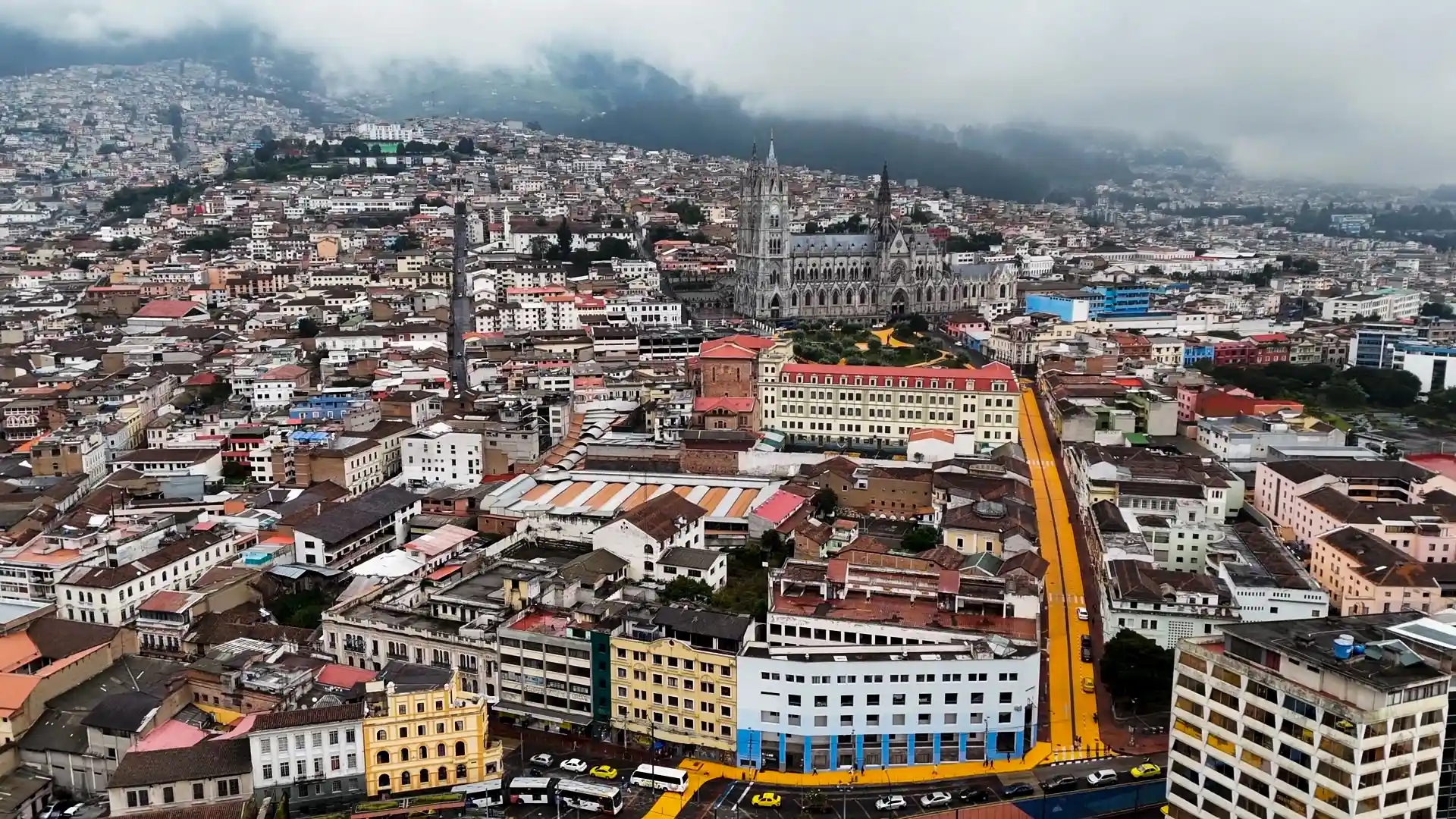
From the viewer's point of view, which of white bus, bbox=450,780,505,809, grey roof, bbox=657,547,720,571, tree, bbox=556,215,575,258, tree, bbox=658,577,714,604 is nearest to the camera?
white bus, bbox=450,780,505,809

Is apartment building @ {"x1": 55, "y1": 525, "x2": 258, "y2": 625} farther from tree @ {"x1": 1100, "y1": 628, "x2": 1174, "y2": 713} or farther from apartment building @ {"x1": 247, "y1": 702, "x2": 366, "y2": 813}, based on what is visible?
tree @ {"x1": 1100, "y1": 628, "x2": 1174, "y2": 713}

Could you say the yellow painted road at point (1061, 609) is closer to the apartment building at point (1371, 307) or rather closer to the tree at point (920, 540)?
the tree at point (920, 540)

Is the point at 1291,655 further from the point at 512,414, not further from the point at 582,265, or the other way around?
the point at 582,265

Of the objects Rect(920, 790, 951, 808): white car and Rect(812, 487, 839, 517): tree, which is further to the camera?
Rect(812, 487, 839, 517): tree

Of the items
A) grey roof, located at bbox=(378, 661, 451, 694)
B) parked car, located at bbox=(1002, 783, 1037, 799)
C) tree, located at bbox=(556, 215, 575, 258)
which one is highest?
tree, located at bbox=(556, 215, 575, 258)

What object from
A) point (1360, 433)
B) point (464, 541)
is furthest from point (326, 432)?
point (1360, 433)

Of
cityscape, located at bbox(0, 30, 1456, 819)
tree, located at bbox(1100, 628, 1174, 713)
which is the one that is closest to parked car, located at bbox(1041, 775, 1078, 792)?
cityscape, located at bbox(0, 30, 1456, 819)

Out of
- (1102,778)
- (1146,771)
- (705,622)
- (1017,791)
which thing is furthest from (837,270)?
(1017,791)

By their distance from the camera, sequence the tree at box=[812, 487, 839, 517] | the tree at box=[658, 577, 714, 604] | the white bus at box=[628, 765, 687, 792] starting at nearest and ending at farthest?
1. the white bus at box=[628, 765, 687, 792]
2. the tree at box=[658, 577, 714, 604]
3. the tree at box=[812, 487, 839, 517]
